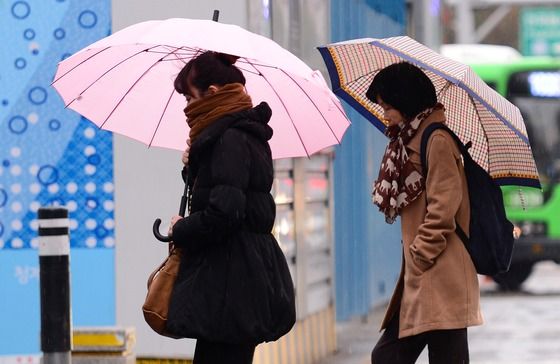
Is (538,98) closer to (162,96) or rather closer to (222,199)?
(162,96)

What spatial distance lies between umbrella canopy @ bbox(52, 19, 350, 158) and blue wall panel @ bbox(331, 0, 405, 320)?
17.9ft

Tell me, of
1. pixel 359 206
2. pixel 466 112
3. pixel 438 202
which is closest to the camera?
pixel 438 202

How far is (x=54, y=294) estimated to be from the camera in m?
6.32

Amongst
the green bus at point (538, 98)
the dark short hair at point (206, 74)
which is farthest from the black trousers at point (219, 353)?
the green bus at point (538, 98)

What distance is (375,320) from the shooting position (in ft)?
41.5

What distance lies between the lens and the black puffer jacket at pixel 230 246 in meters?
4.51

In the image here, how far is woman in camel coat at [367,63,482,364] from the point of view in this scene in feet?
17.1

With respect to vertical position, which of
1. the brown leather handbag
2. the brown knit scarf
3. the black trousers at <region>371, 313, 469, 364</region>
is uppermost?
the brown knit scarf

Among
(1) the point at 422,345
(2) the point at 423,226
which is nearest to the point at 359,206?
(1) the point at 422,345

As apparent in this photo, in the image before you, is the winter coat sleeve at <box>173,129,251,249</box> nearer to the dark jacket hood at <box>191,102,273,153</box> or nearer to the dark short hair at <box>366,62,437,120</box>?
the dark jacket hood at <box>191,102,273,153</box>

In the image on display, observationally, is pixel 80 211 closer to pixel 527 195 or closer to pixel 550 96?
pixel 527 195

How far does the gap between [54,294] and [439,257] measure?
6.28ft

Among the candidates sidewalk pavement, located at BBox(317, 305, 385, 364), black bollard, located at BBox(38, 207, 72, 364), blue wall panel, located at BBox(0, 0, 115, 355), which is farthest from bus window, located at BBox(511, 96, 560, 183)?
black bollard, located at BBox(38, 207, 72, 364)

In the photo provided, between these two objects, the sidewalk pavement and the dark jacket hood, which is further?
the sidewalk pavement
